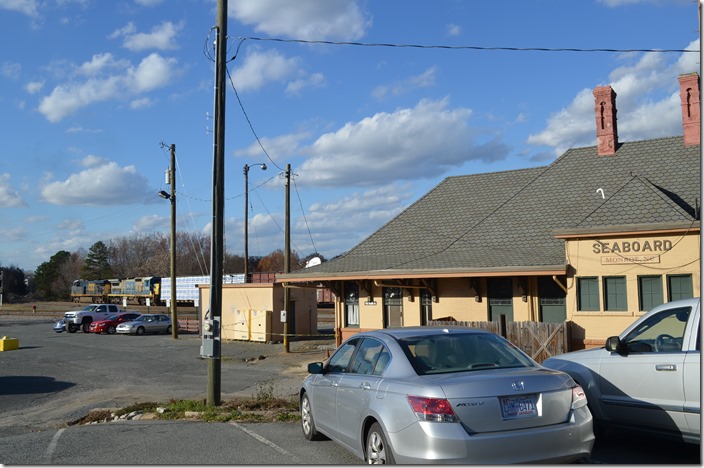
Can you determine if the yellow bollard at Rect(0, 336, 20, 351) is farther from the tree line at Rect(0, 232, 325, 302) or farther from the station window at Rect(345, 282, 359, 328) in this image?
the tree line at Rect(0, 232, 325, 302)

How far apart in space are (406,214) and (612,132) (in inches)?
294

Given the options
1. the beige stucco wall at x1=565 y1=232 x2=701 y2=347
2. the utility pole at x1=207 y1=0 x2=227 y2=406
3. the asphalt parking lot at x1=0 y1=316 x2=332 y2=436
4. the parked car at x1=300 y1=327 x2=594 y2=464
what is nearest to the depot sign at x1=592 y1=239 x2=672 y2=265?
the beige stucco wall at x1=565 y1=232 x2=701 y2=347

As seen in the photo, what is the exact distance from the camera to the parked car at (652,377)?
6.85 m

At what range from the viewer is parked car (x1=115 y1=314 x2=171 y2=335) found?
40.3 m

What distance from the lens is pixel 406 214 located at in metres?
24.2

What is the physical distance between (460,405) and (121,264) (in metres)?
133

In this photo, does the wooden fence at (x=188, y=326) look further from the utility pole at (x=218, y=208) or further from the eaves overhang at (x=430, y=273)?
the utility pole at (x=218, y=208)

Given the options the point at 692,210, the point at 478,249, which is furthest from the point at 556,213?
the point at 692,210

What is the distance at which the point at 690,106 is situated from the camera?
768 inches

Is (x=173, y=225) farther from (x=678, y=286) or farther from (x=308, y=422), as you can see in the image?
(x=308, y=422)

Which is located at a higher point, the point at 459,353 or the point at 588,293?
the point at 588,293

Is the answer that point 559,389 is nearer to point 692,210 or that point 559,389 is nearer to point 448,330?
Answer: point 448,330

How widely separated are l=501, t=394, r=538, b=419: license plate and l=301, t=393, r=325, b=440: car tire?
10.5ft

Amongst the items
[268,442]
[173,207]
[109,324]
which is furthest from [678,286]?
[109,324]
